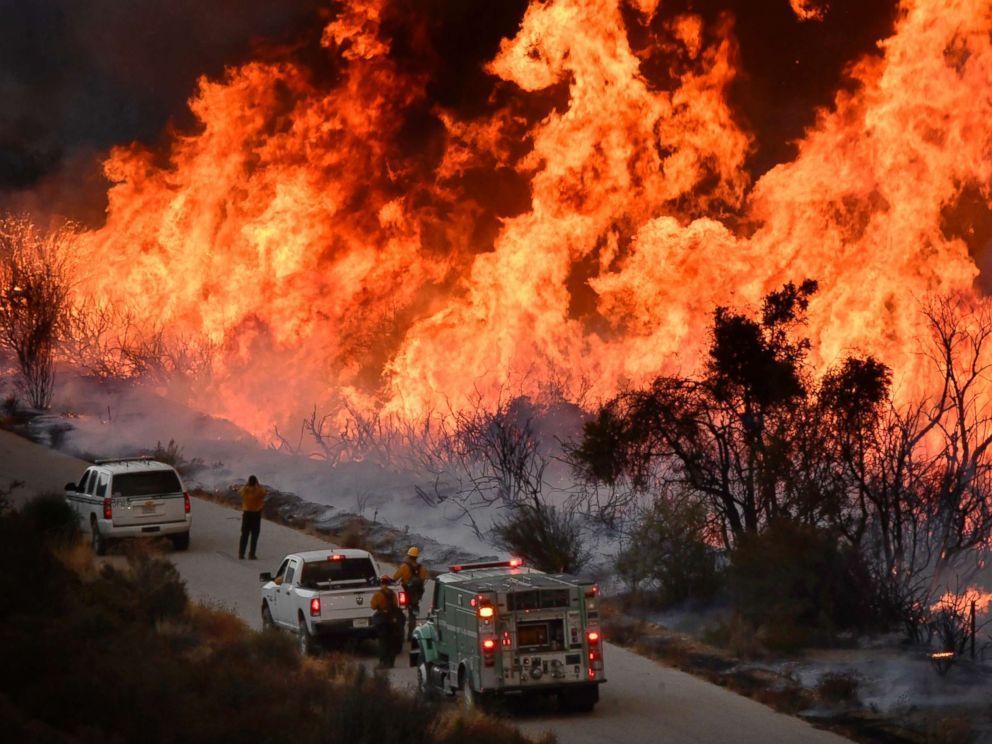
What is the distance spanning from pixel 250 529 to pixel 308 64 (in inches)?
1057

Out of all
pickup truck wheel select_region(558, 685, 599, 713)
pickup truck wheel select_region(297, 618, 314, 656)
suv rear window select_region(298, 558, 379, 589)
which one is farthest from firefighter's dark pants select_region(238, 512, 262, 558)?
pickup truck wheel select_region(558, 685, 599, 713)

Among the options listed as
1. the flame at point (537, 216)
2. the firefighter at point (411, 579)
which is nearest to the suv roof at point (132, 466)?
the firefighter at point (411, 579)

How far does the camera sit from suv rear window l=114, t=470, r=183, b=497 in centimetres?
3403

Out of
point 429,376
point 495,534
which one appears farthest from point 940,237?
point 429,376

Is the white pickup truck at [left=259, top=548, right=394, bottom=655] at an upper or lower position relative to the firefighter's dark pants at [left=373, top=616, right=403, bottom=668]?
upper

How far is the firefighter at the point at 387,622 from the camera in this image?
77.5ft

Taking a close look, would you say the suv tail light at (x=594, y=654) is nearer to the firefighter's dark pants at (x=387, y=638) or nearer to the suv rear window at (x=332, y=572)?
the firefighter's dark pants at (x=387, y=638)

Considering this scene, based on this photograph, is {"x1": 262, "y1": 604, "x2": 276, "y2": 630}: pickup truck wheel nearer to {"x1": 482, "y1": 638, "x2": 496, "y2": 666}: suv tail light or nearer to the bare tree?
{"x1": 482, "y1": 638, "x2": 496, "y2": 666}: suv tail light

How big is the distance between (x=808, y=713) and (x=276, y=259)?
3614 cm

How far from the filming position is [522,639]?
67.3 feet

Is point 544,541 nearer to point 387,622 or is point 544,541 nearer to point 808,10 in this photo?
point 387,622

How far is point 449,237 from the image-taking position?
205 feet

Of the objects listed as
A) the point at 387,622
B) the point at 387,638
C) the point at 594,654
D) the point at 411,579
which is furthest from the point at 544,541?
the point at 594,654

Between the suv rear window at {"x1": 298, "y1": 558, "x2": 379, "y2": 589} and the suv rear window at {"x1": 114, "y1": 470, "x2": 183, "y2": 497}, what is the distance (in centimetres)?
948
